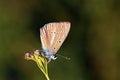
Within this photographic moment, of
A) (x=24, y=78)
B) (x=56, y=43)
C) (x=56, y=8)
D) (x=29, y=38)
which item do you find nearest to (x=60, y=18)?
(x=56, y=8)

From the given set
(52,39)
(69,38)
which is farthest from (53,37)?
(69,38)

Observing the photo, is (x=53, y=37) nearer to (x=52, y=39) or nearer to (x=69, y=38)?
(x=52, y=39)

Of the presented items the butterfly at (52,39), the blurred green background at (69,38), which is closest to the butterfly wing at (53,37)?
the butterfly at (52,39)

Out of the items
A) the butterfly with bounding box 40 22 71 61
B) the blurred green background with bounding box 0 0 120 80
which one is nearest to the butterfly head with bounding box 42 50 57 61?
the butterfly with bounding box 40 22 71 61

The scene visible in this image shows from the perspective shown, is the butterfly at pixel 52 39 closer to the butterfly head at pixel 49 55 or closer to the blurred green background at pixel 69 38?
the butterfly head at pixel 49 55

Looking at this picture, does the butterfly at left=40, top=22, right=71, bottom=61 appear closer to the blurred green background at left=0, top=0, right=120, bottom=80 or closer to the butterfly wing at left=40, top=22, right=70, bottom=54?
the butterfly wing at left=40, top=22, right=70, bottom=54
